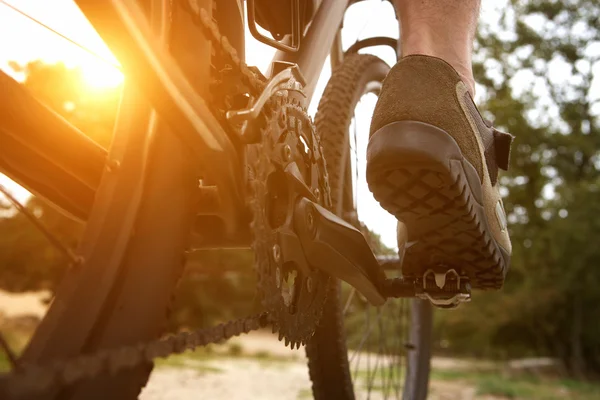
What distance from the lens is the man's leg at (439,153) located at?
2.54ft

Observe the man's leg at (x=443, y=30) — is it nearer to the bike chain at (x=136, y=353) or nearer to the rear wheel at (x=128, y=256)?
the bike chain at (x=136, y=353)

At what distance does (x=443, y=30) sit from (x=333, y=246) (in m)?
0.39

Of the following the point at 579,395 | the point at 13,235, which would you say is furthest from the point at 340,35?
the point at 579,395

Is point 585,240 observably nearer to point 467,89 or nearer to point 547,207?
point 547,207

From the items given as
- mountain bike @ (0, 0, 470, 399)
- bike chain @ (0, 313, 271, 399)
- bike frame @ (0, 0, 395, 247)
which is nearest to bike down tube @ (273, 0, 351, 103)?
mountain bike @ (0, 0, 470, 399)

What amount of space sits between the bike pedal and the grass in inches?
117

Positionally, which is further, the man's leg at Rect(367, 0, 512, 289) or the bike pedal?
the bike pedal

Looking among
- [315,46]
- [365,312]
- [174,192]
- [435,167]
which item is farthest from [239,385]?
[174,192]

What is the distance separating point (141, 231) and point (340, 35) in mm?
1144

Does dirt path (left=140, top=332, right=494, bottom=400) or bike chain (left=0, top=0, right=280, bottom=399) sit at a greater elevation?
bike chain (left=0, top=0, right=280, bottom=399)

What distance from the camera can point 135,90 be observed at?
0.59m

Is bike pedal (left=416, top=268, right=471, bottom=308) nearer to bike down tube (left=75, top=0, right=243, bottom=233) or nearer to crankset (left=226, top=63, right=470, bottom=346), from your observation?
crankset (left=226, top=63, right=470, bottom=346)

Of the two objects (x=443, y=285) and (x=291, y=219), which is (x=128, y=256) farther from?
(x=443, y=285)

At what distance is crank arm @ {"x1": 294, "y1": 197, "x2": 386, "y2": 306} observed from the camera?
0.74 metres
